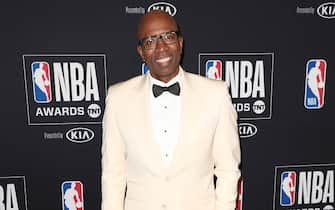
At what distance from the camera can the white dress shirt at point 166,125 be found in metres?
1.57

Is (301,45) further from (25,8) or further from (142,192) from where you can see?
(25,8)

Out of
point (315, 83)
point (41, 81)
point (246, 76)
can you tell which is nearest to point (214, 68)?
point (246, 76)

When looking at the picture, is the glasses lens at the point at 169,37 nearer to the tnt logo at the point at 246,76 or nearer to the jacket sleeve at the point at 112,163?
the jacket sleeve at the point at 112,163

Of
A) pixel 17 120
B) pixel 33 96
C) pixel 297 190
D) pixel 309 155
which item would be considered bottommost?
pixel 297 190

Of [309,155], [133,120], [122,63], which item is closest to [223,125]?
[133,120]

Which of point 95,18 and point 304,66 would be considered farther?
point 304,66

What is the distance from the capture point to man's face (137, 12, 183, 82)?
1.48m

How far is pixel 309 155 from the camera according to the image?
2518 mm

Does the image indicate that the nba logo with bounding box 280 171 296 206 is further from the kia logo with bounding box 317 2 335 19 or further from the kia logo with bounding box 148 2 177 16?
the kia logo with bounding box 148 2 177 16

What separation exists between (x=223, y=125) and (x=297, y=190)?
132cm

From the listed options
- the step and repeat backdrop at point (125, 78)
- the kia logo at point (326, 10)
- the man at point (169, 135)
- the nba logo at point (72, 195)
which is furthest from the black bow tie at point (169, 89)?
the kia logo at point (326, 10)

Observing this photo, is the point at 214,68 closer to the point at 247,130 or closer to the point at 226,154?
the point at 247,130

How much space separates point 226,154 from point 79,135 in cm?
109

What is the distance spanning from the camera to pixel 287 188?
8.46ft
